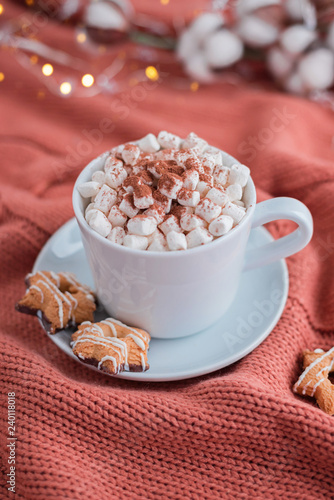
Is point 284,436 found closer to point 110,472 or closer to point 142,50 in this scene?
point 110,472

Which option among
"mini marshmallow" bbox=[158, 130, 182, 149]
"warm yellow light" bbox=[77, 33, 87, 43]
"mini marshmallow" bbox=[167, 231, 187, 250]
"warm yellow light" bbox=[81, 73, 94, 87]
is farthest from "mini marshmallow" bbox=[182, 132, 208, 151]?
"warm yellow light" bbox=[77, 33, 87, 43]

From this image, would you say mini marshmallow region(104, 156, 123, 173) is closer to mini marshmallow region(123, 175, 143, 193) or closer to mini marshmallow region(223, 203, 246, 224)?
mini marshmallow region(123, 175, 143, 193)

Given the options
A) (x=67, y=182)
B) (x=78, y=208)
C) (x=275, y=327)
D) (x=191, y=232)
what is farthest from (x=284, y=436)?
(x=67, y=182)

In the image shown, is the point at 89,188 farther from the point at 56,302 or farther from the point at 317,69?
the point at 317,69

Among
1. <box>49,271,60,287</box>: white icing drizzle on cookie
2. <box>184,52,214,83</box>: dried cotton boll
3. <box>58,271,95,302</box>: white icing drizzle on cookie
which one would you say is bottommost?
<box>58,271,95,302</box>: white icing drizzle on cookie

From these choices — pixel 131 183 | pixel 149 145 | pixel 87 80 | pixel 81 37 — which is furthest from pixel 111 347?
pixel 81 37

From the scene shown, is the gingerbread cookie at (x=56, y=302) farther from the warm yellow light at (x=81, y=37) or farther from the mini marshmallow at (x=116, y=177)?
the warm yellow light at (x=81, y=37)

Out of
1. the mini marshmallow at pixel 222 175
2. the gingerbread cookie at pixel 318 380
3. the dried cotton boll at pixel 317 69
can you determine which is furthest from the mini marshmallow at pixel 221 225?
the dried cotton boll at pixel 317 69
